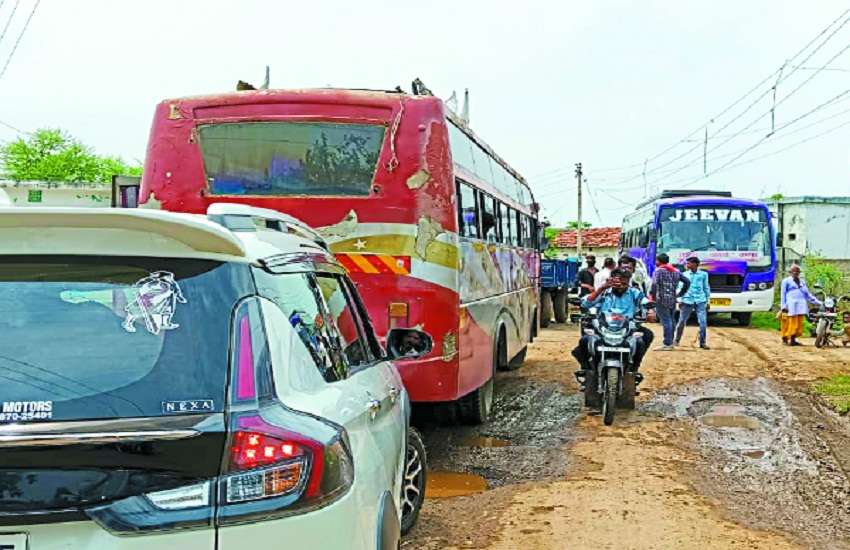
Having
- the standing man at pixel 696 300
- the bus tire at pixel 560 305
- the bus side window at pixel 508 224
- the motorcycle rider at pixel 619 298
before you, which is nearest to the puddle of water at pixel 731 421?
the motorcycle rider at pixel 619 298

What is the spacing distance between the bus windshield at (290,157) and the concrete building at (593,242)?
51752 mm

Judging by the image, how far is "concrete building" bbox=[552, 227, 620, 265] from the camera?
200 feet

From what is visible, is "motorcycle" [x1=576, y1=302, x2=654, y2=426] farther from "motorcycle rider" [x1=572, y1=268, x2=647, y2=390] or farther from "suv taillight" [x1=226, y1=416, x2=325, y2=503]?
"suv taillight" [x1=226, y1=416, x2=325, y2=503]

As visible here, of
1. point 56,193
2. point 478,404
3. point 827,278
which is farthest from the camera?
point 827,278

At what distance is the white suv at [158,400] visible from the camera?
244 cm

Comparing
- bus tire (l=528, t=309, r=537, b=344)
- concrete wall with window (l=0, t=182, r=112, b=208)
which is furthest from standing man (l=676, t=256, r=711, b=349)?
concrete wall with window (l=0, t=182, r=112, b=208)

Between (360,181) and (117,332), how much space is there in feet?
16.8

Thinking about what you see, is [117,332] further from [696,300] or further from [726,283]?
[726,283]

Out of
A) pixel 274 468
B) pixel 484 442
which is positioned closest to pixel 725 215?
pixel 484 442

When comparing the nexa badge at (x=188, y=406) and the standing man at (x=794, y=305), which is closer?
the nexa badge at (x=188, y=406)

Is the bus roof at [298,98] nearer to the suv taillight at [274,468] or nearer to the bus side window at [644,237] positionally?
the suv taillight at [274,468]

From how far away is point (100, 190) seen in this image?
25047 mm

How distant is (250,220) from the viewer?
338cm

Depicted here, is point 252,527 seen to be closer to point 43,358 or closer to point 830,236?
point 43,358
